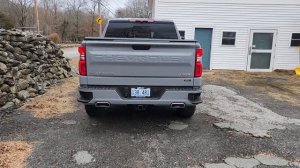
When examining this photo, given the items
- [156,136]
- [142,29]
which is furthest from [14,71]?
[156,136]

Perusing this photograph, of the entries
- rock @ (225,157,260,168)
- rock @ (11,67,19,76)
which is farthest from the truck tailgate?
rock @ (11,67,19,76)

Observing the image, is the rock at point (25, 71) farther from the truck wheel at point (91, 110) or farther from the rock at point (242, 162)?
the rock at point (242, 162)

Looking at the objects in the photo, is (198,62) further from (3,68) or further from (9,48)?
(9,48)

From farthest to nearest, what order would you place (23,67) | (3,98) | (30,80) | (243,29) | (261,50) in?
(261,50) → (243,29) → (30,80) → (23,67) → (3,98)

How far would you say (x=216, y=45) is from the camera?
Answer: 46.0ft

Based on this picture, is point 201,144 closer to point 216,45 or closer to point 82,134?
point 82,134

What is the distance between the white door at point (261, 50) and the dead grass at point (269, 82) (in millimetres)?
672

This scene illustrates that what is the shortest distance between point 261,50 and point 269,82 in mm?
3531

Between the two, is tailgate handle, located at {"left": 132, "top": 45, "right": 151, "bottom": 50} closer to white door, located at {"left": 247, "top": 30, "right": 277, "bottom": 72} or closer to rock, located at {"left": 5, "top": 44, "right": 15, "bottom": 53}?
rock, located at {"left": 5, "top": 44, "right": 15, "bottom": 53}

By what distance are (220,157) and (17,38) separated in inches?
229

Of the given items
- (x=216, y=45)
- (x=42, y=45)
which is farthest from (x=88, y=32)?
(x=42, y=45)

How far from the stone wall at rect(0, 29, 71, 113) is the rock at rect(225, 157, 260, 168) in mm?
4494

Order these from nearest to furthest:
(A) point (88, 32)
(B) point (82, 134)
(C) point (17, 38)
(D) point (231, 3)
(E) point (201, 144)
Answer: (E) point (201, 144), (B) point (82, 134), (C) point (17, 38), (D) point (231, 3), (A) point (88, 32)

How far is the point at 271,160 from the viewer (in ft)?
13.1
